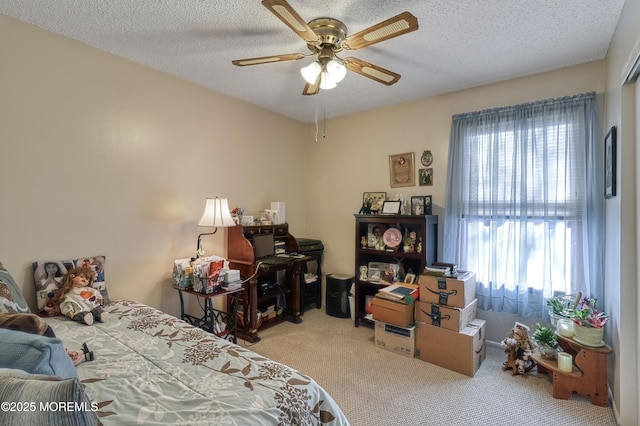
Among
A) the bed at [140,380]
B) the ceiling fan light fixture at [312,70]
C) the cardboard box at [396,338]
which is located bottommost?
the cardboard box at [396,338]

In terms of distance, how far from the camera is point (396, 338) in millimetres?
2773

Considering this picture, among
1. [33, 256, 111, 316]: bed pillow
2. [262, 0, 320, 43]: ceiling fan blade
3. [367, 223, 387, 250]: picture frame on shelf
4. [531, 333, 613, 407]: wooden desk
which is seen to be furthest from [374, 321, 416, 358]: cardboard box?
[262, 0, 320, 43]: ceiling fan blade

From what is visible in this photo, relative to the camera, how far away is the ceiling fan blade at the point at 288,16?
1.36 m

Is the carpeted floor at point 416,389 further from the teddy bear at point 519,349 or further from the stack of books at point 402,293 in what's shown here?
the stack of books at point 402,293

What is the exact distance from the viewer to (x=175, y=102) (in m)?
2.85

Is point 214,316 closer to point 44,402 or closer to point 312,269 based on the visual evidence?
point 312,269

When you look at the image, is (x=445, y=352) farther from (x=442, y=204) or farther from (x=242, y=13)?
(x=242, y=13)

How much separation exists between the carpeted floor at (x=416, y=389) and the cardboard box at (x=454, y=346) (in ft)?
0.20

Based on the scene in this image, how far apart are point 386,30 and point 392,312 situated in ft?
7.43

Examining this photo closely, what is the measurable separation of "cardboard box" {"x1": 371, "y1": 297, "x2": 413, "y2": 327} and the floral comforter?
1.55 m

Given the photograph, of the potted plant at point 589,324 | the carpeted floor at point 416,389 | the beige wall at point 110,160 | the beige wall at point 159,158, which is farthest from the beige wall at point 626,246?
the beige wall at point 110,160

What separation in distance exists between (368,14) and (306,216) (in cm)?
287

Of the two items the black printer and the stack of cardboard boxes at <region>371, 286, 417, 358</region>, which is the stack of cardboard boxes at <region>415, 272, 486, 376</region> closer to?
the stack of cardboard boxes at <region>371, 286, 417, 358</region>

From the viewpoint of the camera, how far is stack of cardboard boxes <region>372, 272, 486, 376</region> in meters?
2.47
